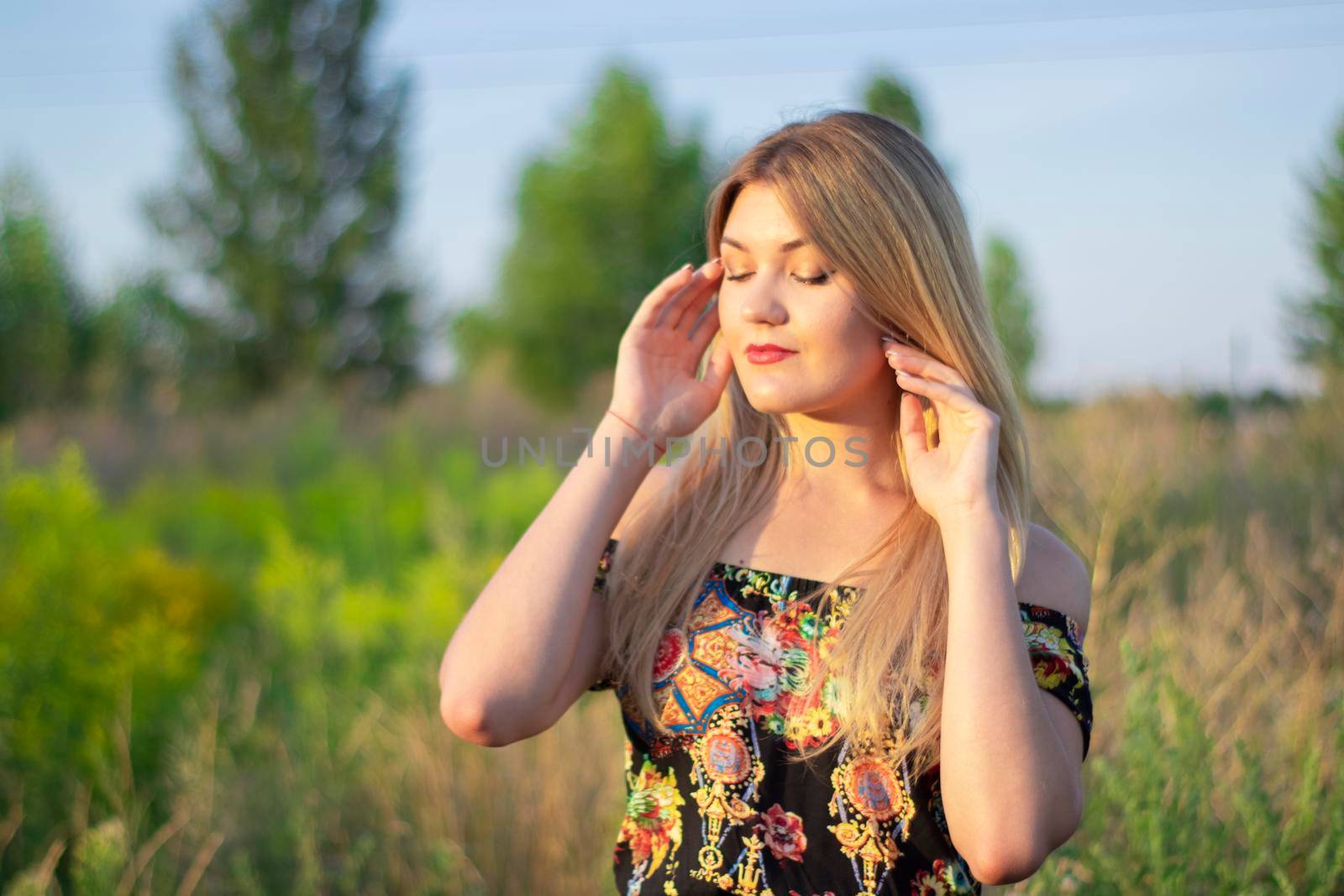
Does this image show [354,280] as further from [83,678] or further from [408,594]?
[83,678]

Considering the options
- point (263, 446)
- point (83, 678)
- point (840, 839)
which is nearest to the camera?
point (840, 839)

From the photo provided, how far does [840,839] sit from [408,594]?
4.62 metres

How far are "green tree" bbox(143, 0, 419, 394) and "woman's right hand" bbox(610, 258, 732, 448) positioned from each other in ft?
59.2

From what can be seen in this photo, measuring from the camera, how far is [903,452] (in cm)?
197

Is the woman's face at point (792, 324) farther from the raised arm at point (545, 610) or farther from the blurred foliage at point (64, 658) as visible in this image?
the blurred foliage at point (64, 658)

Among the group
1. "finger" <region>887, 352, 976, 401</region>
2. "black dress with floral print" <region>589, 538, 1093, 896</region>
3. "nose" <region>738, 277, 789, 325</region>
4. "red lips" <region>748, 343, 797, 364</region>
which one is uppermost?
"nose" <region>738, 277, 789, 325</region>

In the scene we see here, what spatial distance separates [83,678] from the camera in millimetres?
3812

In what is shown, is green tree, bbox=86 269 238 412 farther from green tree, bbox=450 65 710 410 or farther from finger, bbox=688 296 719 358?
finger, bbox=688 296 719 358

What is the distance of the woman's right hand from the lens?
193cm

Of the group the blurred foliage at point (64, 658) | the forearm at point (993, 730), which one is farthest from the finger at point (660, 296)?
the blurred foliage at point (64, 658)

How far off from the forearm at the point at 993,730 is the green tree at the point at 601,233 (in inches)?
773

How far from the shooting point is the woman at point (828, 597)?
1620mm

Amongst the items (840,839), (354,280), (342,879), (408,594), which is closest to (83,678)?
(342,879)

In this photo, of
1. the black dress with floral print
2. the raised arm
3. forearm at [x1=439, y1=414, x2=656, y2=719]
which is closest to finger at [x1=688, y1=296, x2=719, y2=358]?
the raised arm
